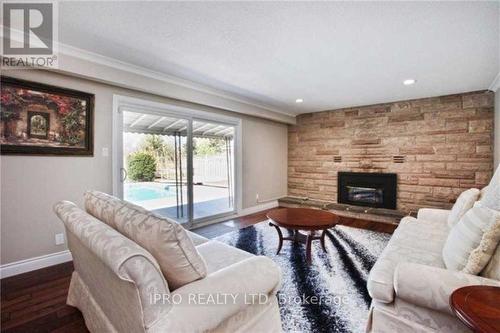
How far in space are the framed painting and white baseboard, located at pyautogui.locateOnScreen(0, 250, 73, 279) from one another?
1.14 m

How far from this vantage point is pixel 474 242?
1337 mm

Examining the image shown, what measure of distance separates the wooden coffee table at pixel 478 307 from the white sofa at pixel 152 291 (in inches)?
31.9

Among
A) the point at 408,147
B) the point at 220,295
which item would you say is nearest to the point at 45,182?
the point at 220,295

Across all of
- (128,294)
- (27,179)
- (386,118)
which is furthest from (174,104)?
(386,118)

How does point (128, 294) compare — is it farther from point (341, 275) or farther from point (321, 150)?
point (321, 150)

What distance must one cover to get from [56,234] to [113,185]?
78 cm

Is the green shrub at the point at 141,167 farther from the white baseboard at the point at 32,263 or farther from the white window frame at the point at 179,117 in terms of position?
the white baseboard at the point at 32,263

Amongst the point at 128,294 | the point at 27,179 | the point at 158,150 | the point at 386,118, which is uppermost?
the point at 386,118

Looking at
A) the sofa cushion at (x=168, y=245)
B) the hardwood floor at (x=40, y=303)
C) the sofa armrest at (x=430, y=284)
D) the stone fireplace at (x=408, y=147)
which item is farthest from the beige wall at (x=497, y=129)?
the hardwood floor at (x=40, y=303)

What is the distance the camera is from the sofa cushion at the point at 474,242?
125cm

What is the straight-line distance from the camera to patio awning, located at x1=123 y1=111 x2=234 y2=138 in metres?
3.26

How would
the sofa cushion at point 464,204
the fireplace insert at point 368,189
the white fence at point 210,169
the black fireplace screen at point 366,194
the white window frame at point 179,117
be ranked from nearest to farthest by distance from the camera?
the sofa cushion at point 464,204
the white window frame at point 179,117
the white fence at point 210,169
the fireplace insert at point 368,189
the black fireplace screen at point 366,194

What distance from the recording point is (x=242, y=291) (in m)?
1.16

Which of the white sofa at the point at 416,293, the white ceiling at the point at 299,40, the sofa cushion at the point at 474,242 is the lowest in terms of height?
the white sofa at the point at 416,293
